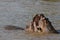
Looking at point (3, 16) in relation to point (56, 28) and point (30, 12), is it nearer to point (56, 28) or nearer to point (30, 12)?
point (30, 12)

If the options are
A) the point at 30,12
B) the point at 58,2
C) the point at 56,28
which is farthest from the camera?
the point at 58,2

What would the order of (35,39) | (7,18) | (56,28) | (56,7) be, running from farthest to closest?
(56,7) < (7,18) < (56,28) < (35,39)

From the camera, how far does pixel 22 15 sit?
655cm

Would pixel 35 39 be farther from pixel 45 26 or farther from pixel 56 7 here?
pixel 56 7

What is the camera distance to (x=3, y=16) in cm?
645

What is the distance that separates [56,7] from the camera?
750cm

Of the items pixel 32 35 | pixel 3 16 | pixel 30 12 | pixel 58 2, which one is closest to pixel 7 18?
pixel 3 16

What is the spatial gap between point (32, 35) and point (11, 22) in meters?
0.80

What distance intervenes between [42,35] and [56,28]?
0.44 m

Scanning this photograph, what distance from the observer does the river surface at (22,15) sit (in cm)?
521

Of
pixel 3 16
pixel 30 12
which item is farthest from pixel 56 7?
pixel 3 16

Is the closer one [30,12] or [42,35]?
[42,35]

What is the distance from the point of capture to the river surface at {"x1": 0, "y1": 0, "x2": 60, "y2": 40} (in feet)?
17.1

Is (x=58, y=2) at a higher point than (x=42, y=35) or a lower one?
higher
